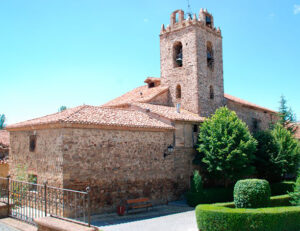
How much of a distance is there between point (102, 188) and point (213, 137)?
7.04 metres

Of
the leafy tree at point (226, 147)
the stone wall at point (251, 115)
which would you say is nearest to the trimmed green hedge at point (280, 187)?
the leafy tree at point (226, 147)

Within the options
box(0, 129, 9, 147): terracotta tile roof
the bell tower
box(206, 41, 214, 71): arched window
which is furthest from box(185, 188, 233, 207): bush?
box(0, 129, 9, 147): terracotta tile roof

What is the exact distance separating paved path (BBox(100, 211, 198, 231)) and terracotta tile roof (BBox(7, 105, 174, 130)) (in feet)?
15.0

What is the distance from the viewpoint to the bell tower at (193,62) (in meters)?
21.2

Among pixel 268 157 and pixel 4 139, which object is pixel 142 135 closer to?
pixel 268 157

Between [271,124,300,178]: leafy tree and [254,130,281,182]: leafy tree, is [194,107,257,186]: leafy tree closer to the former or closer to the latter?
[254,130,281,182]: leafy tree

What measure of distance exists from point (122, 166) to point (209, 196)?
5.57 metres

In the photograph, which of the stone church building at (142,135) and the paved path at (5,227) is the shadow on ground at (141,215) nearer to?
the stone church building at (142,135)

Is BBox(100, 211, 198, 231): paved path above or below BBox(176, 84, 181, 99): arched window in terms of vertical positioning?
below

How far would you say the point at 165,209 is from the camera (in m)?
15.1

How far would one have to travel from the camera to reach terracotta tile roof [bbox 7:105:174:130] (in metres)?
13.2

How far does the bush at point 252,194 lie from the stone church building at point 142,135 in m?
5.21

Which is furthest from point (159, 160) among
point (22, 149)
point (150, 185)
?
point (22, 149)

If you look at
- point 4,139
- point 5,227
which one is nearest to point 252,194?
point 5,227
